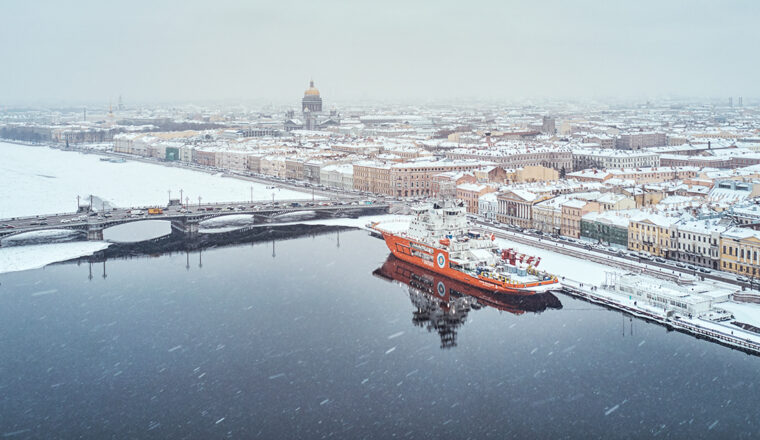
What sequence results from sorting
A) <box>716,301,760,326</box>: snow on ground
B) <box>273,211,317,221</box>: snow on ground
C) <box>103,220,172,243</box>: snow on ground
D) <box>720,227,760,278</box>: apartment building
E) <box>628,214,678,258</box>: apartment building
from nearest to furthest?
1. <box>716,301,760,326</box>: snow on ground
2. <box>720,227,760,278</box>: apartment building
3. <box>628,214,678,258</box>: apartment building
4. <box>103,220,172,243</box>: snow on ground
5. <box>273,211,317,221</box>: snow on ground

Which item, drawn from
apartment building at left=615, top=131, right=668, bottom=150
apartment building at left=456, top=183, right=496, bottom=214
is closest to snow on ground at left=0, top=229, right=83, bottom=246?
apartment building at left=456, top=183, right=496, bottom=214

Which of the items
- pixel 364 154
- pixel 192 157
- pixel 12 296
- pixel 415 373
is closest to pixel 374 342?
pixel 415 373

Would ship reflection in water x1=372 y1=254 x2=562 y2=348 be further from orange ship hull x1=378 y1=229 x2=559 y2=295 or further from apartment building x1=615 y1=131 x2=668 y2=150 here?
apartment building x1=615 y1=131 x2=668 y2=150

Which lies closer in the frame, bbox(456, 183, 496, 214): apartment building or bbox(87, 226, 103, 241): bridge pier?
bbox(87, 226, 103, 241): bridge pier

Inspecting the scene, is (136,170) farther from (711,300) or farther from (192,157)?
(711,300)

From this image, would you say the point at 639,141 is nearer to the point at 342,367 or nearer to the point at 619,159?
the point at 619,159

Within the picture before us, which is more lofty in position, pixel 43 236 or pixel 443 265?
pixel 43 236

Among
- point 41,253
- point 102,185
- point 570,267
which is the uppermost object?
point 102,185

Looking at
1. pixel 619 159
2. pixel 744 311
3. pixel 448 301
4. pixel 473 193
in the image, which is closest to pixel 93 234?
pixel 448 301
